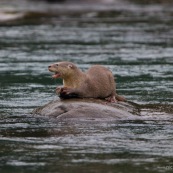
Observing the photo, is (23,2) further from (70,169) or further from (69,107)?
(70,169)

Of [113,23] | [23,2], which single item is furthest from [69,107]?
[23,2]

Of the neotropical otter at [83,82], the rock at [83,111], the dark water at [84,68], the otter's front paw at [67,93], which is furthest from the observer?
the neotropical otter at [83,82]

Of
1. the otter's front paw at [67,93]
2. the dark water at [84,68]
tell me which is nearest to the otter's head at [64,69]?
the otter's front paw at [67,93]

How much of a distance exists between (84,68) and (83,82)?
7543mm

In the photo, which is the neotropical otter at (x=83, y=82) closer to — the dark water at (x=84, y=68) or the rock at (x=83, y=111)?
the rock at (x=83, y=111)

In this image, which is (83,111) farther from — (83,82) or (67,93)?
(83,82)

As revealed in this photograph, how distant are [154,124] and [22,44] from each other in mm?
15755

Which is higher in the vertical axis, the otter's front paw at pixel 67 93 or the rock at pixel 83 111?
A: the otter's front paw at pixel 67 93

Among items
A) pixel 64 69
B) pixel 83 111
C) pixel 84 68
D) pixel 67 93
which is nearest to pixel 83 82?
pixel 64 69

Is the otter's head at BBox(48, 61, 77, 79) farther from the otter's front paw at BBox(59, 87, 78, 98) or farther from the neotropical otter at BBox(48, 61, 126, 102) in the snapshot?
the otter's front paw at BBox(59, 87, 78, 98)

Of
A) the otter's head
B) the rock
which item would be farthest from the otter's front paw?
A: the otter's head

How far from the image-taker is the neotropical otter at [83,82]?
15.7 metres

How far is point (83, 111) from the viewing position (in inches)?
592

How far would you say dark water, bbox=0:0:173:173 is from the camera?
11.8m
